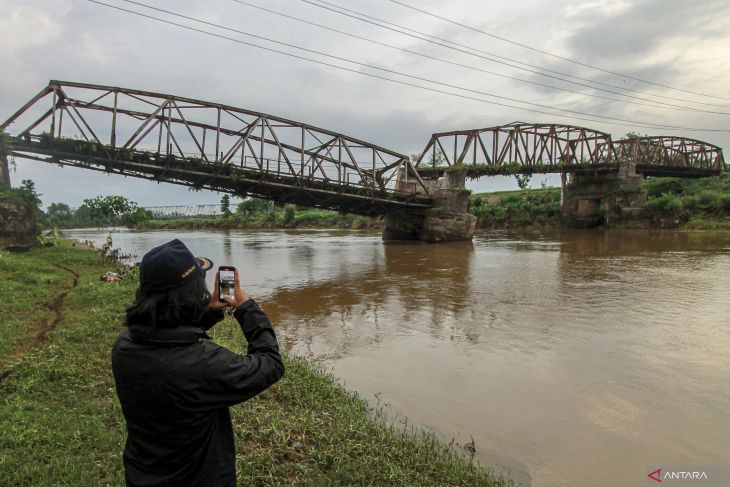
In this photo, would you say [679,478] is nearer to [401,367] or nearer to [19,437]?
[401,367]

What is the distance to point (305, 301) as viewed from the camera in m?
11.6

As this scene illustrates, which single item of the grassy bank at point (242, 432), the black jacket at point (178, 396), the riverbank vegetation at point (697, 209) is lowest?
the grassy bank at point (242, 432)

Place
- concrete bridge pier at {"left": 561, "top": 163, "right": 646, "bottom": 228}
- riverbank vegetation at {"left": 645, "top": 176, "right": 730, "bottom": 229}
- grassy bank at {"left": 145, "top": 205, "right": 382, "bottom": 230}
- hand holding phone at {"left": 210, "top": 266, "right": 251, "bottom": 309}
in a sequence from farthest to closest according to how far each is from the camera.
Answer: grassy bank at {"left": 145, "top": 205, "right": 382, "bottom": 230} → concrete bridge pier at {"left": 561, "top": 163, "right": 646, "bottom": 228} → riverbank vegetation at {"left": 645, "top": 176, "right": 730, "bottom": 229} → hand holding phone at {"left": 210, "top": 266, "right": 251, "bottom": 309}

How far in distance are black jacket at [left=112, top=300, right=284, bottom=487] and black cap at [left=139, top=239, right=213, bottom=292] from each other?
0.60 feet

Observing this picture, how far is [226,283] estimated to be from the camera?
2.06 meters

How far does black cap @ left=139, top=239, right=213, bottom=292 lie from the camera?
1.80 metres

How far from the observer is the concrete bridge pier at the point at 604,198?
127 ft

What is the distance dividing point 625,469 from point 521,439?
2.89ft

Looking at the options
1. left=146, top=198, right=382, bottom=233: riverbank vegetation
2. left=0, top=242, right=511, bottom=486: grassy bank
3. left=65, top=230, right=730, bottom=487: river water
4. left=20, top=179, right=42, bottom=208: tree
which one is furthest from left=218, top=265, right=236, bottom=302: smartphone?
left=146, top=198, right=382, bottom=233: riverbank vegetation

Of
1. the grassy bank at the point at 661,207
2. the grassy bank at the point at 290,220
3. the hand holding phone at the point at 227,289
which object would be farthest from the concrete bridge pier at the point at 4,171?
the grassy bank at the point at 290,220

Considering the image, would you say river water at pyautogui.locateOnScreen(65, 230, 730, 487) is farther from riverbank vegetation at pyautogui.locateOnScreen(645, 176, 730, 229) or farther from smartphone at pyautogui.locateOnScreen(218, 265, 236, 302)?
riverbank vegetation at pyautogui.locateOnScreen(645, 176, 730, 229)

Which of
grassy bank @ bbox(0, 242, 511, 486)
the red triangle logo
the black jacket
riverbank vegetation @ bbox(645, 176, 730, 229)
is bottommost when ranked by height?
the red triangle logo

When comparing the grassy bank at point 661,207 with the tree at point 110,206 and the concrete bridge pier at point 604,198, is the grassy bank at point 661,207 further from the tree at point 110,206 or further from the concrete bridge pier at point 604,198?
the tree at point 110,206

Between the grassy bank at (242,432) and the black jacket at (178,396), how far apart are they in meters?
1.58
